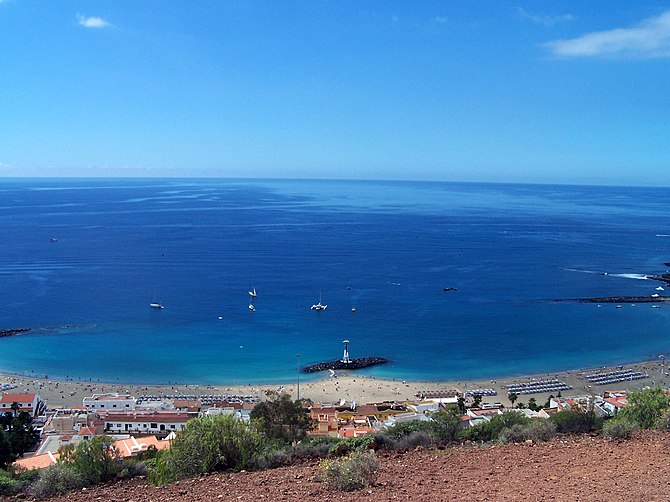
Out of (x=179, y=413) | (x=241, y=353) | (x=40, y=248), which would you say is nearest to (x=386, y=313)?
(x=241, y=353)

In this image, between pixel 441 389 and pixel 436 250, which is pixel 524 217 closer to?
pixel 436 250

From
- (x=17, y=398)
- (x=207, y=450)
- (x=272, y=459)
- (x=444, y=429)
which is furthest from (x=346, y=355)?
(x=207, y=450)

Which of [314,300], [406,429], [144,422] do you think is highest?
[406,429]

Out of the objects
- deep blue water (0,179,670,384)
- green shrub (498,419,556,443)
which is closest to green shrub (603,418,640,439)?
green shrub (498,419,556,443)

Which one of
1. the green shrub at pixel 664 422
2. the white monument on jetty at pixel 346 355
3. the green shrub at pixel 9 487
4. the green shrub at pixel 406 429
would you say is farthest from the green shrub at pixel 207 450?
the white monument on jetty at pixel 346 355

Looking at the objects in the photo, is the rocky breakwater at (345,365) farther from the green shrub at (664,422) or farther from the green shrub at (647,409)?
the green shrub at (664,422)

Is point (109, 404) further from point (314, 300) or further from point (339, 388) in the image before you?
point (314, 300)
